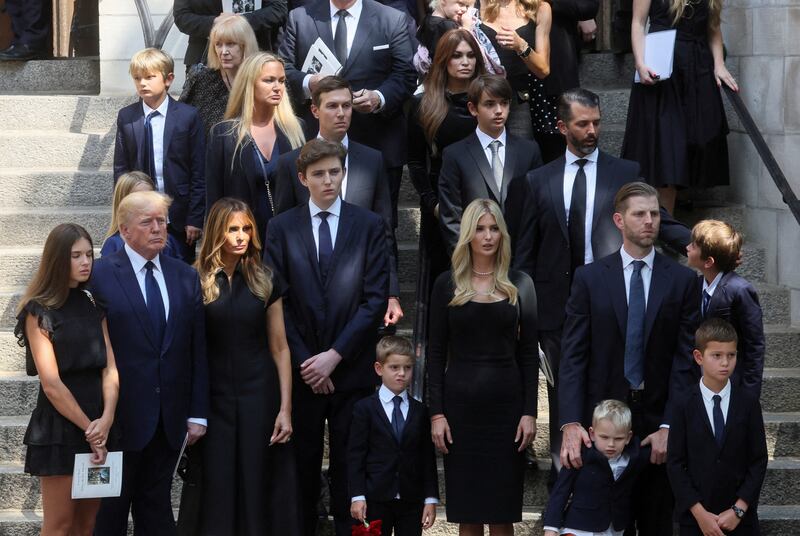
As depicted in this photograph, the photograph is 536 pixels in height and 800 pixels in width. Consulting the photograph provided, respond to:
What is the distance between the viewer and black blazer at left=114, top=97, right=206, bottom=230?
8.54m

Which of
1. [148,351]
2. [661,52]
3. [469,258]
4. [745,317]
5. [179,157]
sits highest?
[661,52]

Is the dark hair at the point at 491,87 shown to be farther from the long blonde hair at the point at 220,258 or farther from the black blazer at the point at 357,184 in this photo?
the long blonde hair at the point at 220,258

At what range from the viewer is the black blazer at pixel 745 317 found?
23.0ft

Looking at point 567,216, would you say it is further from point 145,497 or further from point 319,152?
point 145,497

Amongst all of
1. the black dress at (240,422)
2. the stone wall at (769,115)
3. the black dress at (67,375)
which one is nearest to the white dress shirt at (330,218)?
the black dress at (240,422)

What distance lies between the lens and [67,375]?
662 centimetres

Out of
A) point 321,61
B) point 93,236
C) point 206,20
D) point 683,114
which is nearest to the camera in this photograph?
point 321,61

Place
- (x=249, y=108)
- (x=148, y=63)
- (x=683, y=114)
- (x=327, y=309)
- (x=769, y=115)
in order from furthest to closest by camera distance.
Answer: (x=683, y=114)
(x=769, y=115)
(x=148, y=63)
(x=249, y=108)
(x=327, y=309)

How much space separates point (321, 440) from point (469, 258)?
113 centimetres

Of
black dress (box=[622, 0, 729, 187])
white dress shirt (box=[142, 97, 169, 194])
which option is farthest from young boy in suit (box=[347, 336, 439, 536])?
black dress (box=[622, 0, 729, 187])

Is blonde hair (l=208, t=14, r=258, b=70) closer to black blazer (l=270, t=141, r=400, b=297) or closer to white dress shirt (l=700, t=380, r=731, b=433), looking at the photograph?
black blazer (l=270, t=141, r=400, b=297)

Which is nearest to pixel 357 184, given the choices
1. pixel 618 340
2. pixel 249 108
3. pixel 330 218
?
pixel 330 218

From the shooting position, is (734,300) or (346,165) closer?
(734,300)

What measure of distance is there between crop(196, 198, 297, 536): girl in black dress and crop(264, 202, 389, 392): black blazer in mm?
195
